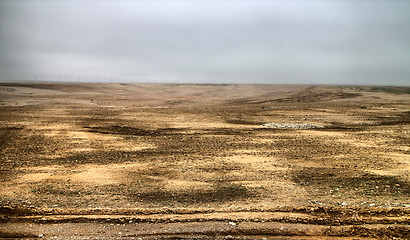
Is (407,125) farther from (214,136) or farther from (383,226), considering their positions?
(383,226)

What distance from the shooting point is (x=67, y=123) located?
19.5m

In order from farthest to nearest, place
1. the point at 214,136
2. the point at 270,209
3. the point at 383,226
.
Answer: the point at 214,136 < the point at 270,209 < the point at 383,226

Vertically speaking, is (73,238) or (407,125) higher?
(407,125)

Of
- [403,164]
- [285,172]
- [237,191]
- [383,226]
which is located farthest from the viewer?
[403,164]

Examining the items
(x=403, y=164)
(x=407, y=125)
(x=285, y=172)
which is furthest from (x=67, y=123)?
Result: (x=407, y=125)

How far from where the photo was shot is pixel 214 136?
15836 millimetres

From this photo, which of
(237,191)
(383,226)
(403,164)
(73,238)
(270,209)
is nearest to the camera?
(73,238)

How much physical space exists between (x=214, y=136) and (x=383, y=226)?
10.4 meters

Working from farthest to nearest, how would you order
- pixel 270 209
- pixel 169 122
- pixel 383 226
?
pixel 169 122 < pixel 270 209 < pixel 383 226

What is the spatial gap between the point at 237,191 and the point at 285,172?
2.41 meters

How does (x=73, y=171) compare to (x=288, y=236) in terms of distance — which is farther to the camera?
(x=73, y=171)

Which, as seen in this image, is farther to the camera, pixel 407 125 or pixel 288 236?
pixel 407 125

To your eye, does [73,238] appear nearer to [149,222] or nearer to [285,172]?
[149,222]

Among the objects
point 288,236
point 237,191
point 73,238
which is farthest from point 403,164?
point 73,238
